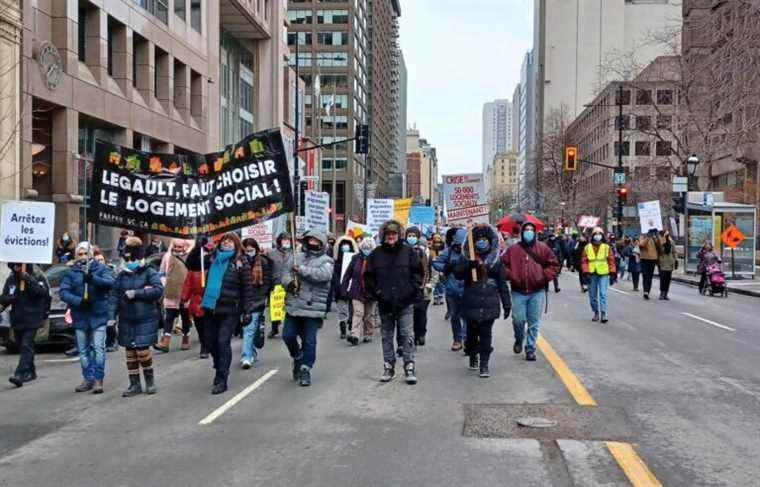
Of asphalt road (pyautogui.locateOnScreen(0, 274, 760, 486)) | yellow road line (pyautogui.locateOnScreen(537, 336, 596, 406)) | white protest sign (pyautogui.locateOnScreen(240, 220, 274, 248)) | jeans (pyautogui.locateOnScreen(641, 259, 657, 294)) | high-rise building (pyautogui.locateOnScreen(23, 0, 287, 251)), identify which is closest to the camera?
asphalt road (pyautogui.locateOnScreen(0, 274, 760, 486))

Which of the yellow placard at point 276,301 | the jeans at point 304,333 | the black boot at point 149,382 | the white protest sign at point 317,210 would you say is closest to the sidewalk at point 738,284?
the white protest sign at point 317,210

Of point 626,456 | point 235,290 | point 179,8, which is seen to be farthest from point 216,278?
point 179,8

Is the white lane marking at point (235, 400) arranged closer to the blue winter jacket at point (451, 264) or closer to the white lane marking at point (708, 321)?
the blue winter jacket at point (451, 264)

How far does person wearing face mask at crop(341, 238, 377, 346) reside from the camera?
487 inches

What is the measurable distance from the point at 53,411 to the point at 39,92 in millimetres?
17338

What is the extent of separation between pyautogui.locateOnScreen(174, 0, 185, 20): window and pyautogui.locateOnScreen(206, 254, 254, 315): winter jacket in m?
28.4

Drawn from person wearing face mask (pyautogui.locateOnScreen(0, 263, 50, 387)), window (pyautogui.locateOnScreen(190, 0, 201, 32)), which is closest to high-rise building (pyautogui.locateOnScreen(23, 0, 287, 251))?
window (pyautogui.locateOnScreen(190, 0, 201, 32))

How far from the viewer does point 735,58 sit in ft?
81.6

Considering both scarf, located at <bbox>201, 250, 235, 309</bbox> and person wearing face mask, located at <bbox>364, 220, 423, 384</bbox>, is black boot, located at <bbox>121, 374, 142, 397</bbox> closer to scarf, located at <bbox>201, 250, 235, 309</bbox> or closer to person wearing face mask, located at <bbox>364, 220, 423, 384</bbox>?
scarf, located at <bbox>201, 250, 235, 309</bbox>

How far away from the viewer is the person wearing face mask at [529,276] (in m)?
10.4

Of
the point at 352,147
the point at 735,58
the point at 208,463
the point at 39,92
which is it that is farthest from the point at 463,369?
the point at 352,147

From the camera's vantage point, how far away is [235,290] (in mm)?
8891

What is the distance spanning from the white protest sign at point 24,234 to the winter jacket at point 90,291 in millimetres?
825

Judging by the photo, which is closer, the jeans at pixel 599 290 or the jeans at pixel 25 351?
the jeans at pixel 25 351
